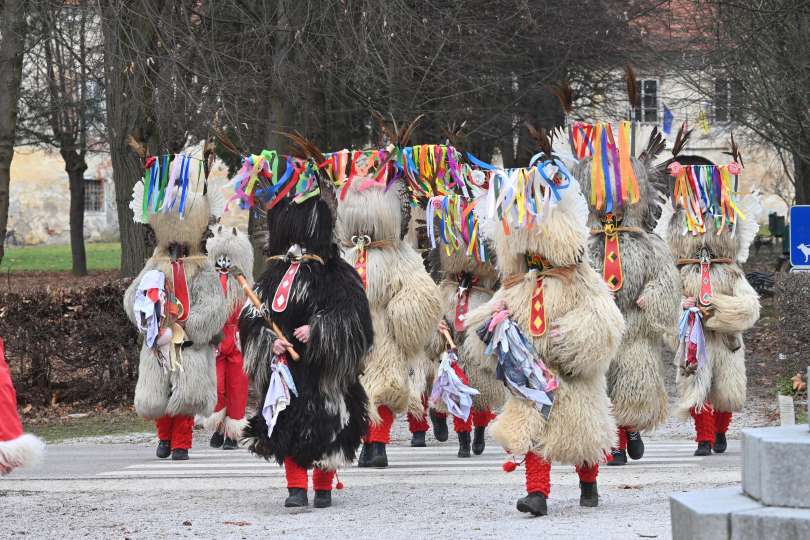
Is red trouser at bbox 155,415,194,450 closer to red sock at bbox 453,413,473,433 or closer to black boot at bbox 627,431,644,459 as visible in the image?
red sock at bbox 453,413,473,433

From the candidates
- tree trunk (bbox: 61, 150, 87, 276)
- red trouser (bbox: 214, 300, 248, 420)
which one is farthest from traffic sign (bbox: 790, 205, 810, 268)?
tree trunk (bbox: 61, 150, 87, 276)

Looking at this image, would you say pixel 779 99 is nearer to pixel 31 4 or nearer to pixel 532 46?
pixel 532 46

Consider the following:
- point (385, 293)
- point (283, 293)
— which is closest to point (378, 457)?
point (385, 293)

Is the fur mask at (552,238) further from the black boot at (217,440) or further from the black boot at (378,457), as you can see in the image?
the black boot at (217,440)

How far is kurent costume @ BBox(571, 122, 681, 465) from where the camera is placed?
10414 millimetres

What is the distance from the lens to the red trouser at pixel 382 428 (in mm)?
11062

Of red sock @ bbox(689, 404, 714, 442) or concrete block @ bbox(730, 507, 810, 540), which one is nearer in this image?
concrete block @ bbox(730, 507, 810, 540)

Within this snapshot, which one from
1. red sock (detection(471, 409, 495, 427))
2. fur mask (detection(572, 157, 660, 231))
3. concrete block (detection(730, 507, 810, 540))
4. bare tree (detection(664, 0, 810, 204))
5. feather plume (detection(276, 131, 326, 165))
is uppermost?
bare tree (detection(664, 0, 810, 204))

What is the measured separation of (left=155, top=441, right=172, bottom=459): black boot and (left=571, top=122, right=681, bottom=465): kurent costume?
372 cm

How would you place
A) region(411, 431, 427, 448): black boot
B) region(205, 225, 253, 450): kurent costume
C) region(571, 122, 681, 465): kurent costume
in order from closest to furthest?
1. region(571, 122, 681, 465): kurent costume
2. region(411, 431, 427, 448): black boot
3. region(205, 225, 253, 450): kurent costume

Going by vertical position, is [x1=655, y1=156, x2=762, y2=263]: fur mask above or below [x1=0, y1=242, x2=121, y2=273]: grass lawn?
below

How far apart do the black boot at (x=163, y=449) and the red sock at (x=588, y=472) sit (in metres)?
4.50

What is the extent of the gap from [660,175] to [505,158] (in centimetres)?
1619

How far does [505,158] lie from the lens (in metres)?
26.9
